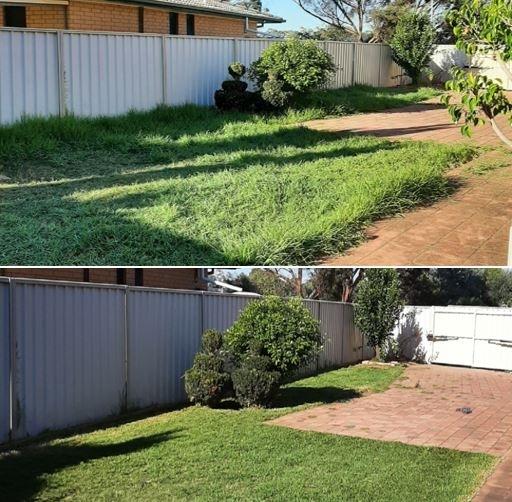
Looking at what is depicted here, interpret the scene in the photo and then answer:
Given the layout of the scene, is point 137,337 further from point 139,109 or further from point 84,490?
point 139,109

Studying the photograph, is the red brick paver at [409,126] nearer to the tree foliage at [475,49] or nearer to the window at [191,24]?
the tree foliage at [475,49]

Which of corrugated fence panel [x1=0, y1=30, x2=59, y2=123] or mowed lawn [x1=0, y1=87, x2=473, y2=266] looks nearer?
mowed lawn [x1=0, y1=87, x2=473, y2=266]

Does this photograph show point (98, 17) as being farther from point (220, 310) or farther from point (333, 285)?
point (220, 310)

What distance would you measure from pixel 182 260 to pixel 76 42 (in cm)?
759

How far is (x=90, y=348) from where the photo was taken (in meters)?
7.92

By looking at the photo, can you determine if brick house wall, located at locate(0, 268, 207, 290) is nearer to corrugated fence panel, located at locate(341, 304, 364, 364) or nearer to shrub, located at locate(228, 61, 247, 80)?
corrugated fence panel, located at locate(341, 304, 364, 364)

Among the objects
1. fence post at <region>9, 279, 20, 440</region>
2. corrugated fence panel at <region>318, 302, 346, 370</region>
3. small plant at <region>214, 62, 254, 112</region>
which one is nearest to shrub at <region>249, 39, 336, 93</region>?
small plant at <region>214, 62, 254, 112</region>

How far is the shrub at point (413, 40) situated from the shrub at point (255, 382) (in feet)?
59.1

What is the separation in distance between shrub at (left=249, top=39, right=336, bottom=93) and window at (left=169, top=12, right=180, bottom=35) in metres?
8.53

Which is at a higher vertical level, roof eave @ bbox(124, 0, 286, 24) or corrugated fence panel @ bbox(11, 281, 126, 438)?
roof eave @ bbox(124, 0, 286, 24)

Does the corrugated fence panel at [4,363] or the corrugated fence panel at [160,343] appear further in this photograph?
the corrugated fence panel at [160,343]

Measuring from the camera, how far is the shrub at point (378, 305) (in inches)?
625

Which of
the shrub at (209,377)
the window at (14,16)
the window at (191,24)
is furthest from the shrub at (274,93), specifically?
the window at (191,24)

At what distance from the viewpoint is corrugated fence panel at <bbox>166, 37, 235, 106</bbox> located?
575 inches
